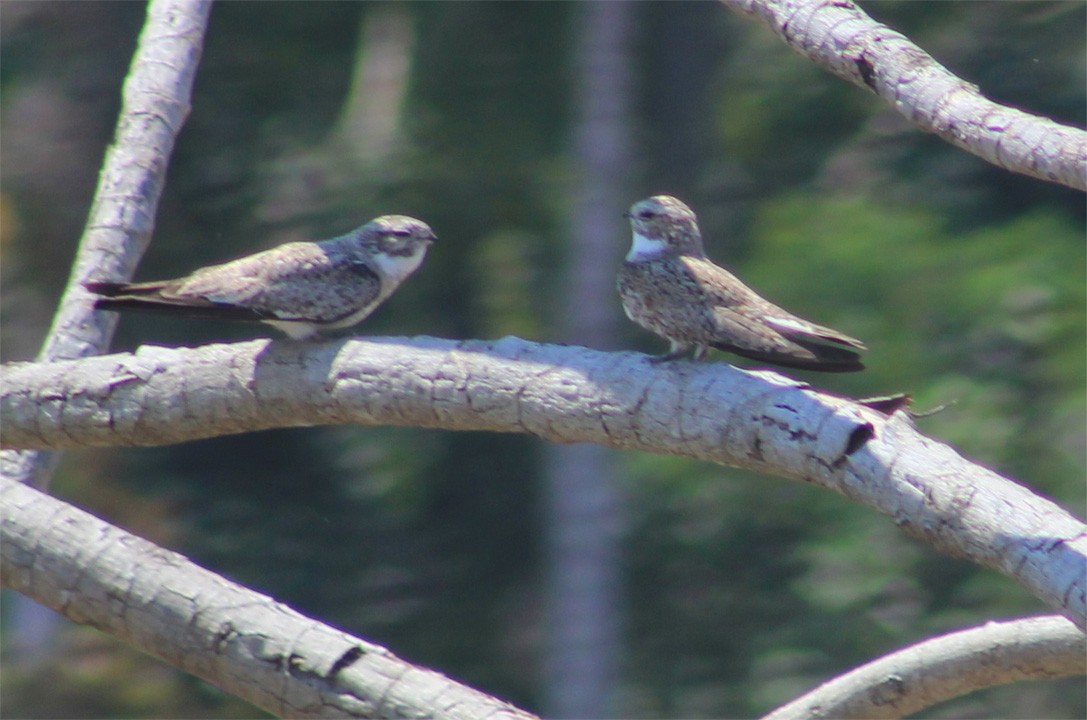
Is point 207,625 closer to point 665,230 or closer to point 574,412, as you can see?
point 574,412

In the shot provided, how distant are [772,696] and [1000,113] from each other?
6.40m

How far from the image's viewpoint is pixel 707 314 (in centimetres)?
437

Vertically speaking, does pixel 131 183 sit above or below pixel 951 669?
above

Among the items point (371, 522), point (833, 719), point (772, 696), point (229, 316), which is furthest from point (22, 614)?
point (833, 719)

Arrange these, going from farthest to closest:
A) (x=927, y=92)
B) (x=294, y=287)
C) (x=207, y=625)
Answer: (x=294, y=287) → (x=207, y=625) → (x=927, y=92)

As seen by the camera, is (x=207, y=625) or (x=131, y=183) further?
(x=131, y=183)

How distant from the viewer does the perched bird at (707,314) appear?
13.4 feet

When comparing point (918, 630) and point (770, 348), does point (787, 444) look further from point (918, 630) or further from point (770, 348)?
point (918, 630)

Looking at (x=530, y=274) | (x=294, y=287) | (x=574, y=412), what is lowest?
(x=530, y=274)

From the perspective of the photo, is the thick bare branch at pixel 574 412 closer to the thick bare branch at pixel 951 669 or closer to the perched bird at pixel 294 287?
the perched bird at pixel 294 287

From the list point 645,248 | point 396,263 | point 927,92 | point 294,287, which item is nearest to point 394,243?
point 396,263

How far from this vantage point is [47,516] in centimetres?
402

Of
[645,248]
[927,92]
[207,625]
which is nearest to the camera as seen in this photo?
[927,92]

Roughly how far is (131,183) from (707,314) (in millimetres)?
2020
